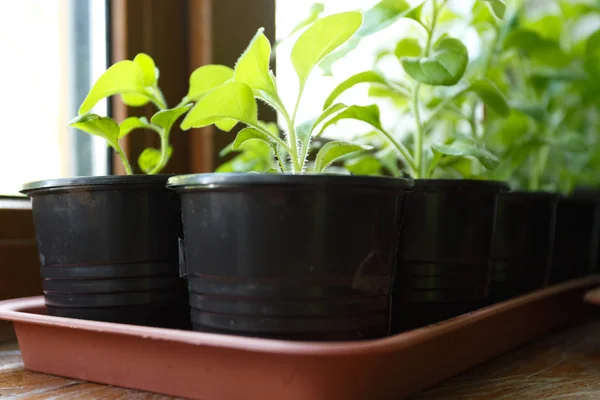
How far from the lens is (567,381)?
2.20 feet

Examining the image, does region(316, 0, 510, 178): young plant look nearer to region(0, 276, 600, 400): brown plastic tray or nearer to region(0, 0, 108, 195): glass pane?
region(0, 276, 600, 400): brown plastic tray

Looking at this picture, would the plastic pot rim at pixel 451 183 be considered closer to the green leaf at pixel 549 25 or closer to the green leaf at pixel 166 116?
the green leaf at pixel 166 116

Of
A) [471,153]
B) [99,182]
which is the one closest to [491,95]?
[471,153]

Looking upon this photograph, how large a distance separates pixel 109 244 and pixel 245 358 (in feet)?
0.69

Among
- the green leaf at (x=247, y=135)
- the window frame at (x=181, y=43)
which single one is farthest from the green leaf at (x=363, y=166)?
the green leaf at (x=247, y=135)

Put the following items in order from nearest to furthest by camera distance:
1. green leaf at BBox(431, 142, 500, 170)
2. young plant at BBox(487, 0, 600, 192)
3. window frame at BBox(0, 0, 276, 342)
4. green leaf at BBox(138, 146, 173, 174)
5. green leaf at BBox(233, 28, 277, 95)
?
1. green leaf at BBox(233, 28, 277, 95)
2. green leaf at BBox(431, 142, 500, 170)
3. green leaf at BBox(138, 146, 173, 174)
4. window frame at BBox(0, 0, 276, 342)
5. young plant at BBox(487, 0, 600, 192)

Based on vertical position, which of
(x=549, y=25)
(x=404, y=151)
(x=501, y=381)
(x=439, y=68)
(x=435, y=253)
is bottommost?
(x=501, y=381)

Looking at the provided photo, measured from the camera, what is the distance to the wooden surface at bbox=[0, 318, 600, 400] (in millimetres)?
585

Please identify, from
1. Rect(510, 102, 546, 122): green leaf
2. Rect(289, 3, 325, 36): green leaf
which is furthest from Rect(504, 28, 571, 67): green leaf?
Rect(289, 3, 325, 36): green leaf

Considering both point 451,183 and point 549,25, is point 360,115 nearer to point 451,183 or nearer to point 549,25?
point 451,183

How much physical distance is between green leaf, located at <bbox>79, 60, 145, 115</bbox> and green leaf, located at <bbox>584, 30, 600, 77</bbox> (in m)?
0.91

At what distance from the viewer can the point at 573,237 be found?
3.94 ft

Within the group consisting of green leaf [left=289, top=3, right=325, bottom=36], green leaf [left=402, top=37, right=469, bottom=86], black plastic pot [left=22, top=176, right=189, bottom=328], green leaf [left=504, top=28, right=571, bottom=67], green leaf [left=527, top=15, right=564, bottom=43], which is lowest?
black plastic pot [left=22, top=176, right=189, bottom=328]

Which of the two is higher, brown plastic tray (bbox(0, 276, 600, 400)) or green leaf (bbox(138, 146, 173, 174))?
green leaf (bbox(138, 146, 173, 174))
